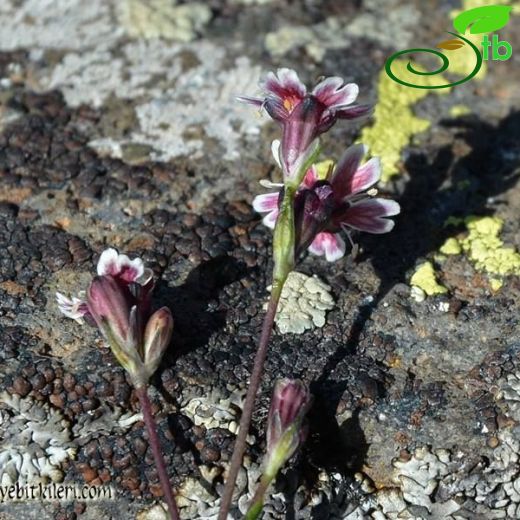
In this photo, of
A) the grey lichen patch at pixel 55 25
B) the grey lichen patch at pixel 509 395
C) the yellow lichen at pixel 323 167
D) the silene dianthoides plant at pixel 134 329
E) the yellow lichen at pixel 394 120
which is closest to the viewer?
the silene dianthoides plant at pixel 134 329

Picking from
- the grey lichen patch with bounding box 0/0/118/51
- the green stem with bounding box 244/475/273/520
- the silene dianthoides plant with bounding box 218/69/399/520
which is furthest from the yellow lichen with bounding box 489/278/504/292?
the grey lichen patch with bounding box 0/0/118/51

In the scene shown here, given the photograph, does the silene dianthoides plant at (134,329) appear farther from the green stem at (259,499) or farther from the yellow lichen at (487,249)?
the yellow lichen at (487,249)

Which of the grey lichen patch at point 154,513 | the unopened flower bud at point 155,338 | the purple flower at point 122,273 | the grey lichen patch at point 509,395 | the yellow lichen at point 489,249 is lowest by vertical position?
the yellow lichen at point 489,249

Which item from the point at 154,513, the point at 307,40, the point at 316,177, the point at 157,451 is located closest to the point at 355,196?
the point at 316,177

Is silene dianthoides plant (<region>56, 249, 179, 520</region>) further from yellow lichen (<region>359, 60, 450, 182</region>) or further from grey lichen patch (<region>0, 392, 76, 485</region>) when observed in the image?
yellow lichen (<region>359, 60, 450, 182</region>)

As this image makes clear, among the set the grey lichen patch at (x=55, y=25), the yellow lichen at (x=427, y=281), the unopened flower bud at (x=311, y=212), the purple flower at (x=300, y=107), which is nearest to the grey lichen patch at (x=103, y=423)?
the unopened flower bud at (x=311, y=212)

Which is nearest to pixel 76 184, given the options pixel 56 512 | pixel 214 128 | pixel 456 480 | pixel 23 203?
pixel 23 203
